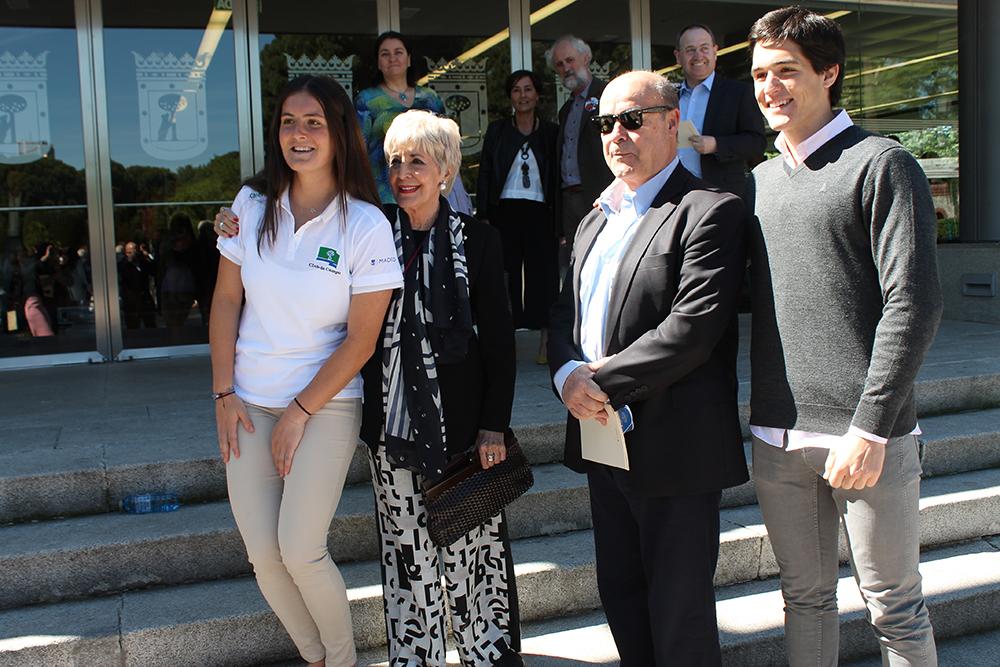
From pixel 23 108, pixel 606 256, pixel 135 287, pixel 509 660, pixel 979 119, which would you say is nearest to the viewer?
pixel 606 256

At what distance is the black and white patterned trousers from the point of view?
2.78 metres

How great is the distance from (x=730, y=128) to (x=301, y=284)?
2.86 metres

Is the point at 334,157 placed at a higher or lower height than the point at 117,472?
higher

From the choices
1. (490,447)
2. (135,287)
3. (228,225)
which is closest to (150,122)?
(135,287)

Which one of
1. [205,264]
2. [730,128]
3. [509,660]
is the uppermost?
[730,128]

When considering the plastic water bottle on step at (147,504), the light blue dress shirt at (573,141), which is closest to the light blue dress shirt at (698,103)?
the light blue dress shirt at (573,141)

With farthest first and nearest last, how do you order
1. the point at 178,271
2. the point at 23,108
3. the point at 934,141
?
the point at 934,141, the point at 178,271, the point at 23,108

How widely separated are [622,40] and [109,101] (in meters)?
4.40

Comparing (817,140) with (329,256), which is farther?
(329,256)

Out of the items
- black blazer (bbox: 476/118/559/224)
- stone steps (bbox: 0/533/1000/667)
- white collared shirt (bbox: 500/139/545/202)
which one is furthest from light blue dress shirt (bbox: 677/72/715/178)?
stone steps (bbox: 0/533/1000/667)

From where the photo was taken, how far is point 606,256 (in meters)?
2.57

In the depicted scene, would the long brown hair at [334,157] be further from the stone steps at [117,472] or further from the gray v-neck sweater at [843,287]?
the stone steps at [117,472]

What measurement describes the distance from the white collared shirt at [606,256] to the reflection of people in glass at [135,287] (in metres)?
5.53

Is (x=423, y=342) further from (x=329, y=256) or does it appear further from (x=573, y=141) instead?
(x=573, y=141)
